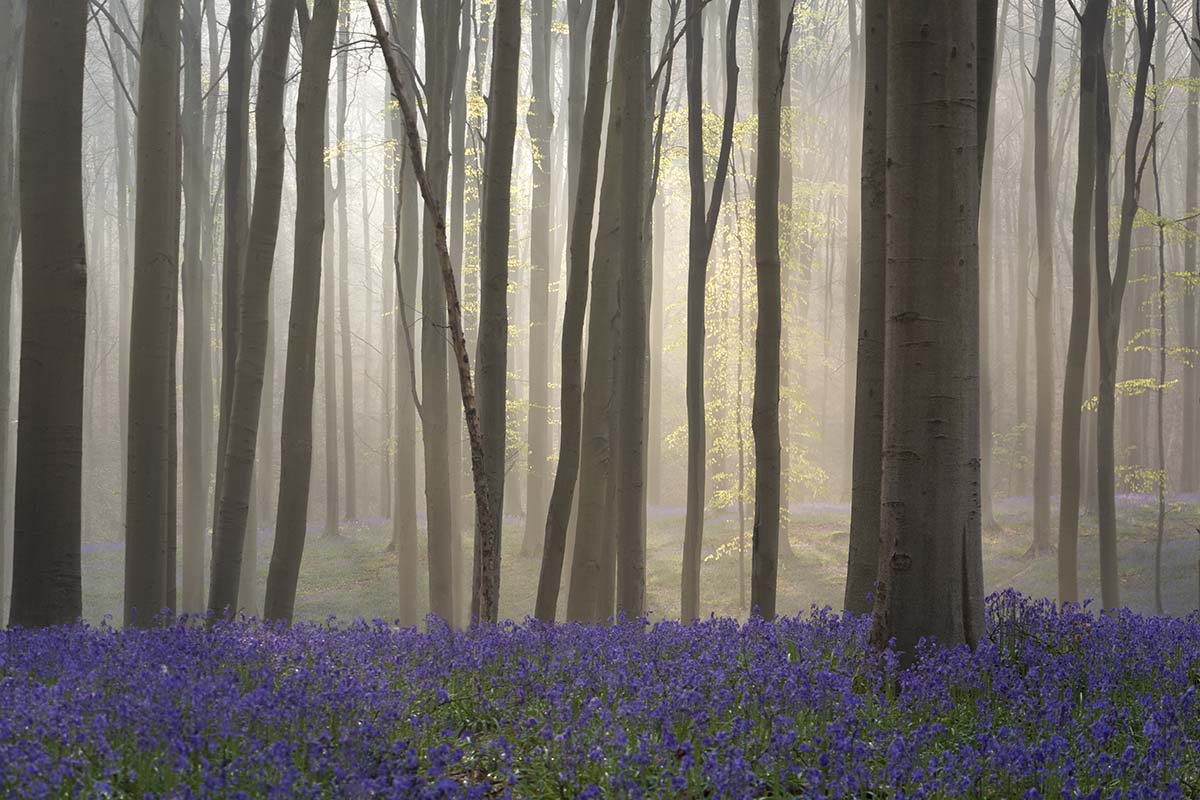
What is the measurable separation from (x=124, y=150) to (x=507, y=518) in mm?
13478

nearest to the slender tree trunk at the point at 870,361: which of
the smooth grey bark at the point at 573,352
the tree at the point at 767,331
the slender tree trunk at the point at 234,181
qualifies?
the tree at the point at 767,331

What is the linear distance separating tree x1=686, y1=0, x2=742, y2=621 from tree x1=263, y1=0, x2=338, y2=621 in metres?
3.44

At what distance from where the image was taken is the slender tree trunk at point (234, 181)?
930cm

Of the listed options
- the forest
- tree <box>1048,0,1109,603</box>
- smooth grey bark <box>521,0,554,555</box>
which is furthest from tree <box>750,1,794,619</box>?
smooth grey bark <box>521,0,554,555</box>

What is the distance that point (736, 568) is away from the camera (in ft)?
68.5

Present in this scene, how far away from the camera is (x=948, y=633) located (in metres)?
4.66

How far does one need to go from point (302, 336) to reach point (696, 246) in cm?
418

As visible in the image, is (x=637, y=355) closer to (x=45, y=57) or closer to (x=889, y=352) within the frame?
(x=889, y=352)

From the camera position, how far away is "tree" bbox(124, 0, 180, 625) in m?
7.18

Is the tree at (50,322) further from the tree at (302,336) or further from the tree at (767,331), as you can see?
the tree at (767,331)

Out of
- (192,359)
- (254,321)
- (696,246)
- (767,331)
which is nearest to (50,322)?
(254,321)

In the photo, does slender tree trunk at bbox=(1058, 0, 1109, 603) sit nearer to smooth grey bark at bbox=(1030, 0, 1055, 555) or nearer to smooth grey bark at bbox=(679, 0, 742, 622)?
smooth grey bark at bbox=(679, 0, 742, 622)

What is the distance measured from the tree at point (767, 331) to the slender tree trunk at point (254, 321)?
3960mm

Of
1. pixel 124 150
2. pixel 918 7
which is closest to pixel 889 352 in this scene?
pixel 918 7
